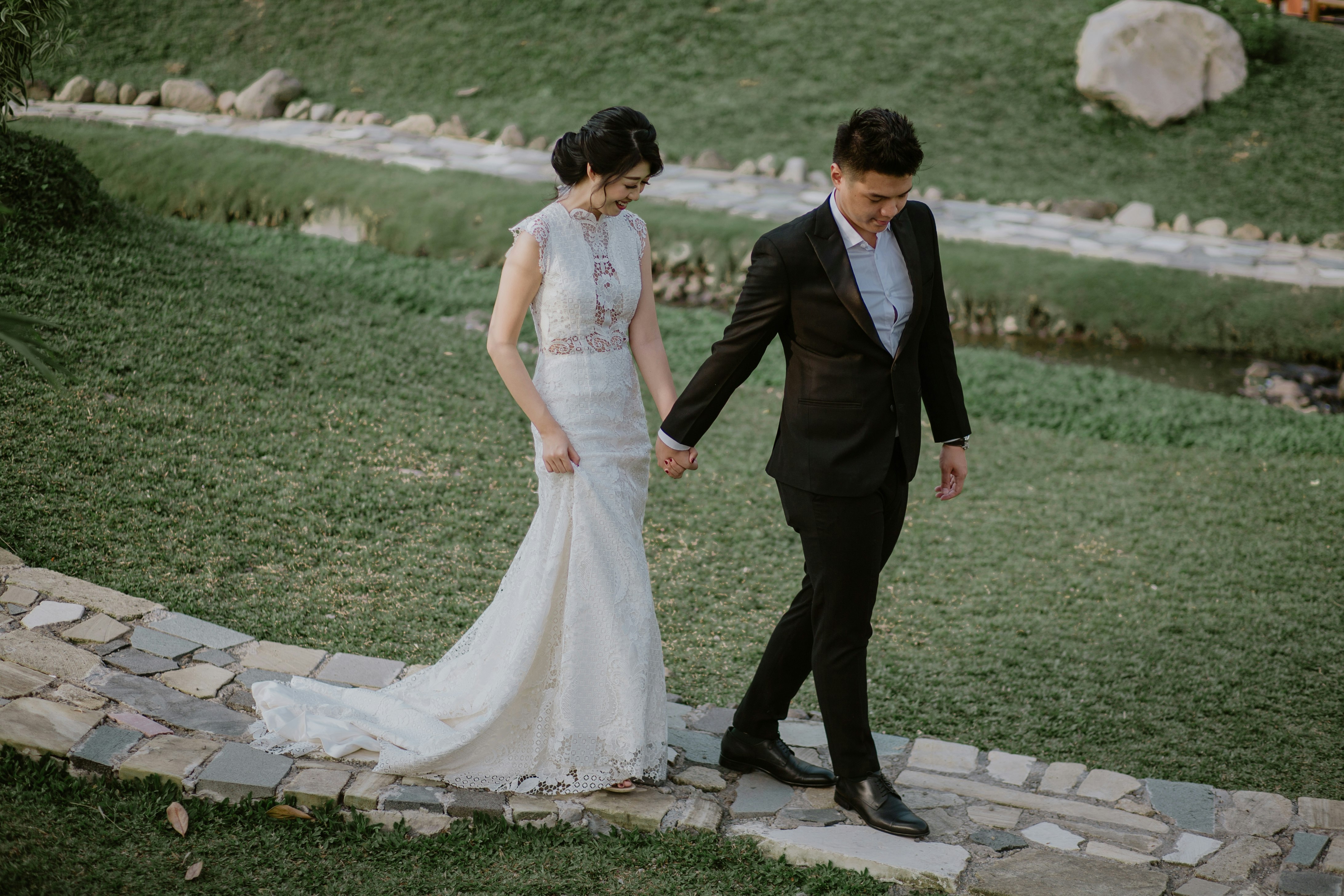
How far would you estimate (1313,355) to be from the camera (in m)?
9.23

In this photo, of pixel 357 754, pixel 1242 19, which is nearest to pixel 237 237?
pixel 357 754

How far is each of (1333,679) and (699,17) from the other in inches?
555

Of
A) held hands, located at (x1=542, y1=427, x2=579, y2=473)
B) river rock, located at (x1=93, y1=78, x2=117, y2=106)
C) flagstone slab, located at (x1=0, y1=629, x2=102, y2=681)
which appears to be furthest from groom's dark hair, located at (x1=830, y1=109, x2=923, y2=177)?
river rock, located at (x1=93, y1=78, x2=117, y2=106)

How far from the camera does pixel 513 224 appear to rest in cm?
1041

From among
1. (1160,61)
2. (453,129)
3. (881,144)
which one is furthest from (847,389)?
(1160,61)

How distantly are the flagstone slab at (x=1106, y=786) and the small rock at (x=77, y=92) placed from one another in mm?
15016

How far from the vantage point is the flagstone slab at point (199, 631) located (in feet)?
12.9

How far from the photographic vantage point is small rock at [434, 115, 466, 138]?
13.7m

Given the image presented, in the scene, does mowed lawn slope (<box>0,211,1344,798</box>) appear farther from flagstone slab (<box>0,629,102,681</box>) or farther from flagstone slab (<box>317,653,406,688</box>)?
flagstone slab (<box>0,629,102,681</box>)

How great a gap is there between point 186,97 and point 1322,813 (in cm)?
1482

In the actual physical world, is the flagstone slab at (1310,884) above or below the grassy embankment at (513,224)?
below

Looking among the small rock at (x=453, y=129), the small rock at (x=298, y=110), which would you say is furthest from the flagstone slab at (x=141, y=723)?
the small rock at (x=298, y=110)

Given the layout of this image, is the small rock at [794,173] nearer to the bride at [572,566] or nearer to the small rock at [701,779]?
the bride at [572,566]

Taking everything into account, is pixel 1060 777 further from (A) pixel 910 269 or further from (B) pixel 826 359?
(A) pixel 910 269
